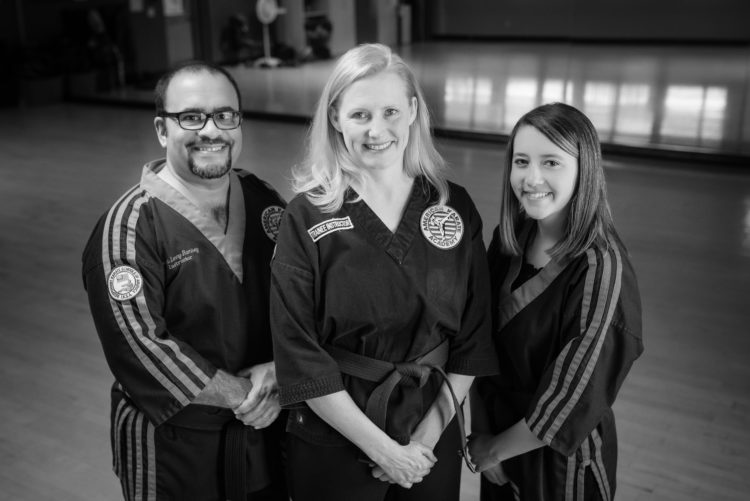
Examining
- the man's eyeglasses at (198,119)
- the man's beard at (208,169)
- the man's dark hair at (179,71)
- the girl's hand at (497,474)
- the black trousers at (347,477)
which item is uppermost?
the man's dark hair at (179,71)

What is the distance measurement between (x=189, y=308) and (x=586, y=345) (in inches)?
29.4

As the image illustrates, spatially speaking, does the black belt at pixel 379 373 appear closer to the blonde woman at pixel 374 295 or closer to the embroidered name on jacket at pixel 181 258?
the blonde woman at pixel 374 295

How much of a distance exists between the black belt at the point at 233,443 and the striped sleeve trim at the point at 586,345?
0.59 meters

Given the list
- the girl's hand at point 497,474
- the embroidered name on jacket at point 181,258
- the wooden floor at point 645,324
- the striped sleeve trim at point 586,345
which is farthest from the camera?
the wooden floor at point 645,324

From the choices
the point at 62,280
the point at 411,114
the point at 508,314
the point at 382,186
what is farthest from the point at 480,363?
the point at 62,280

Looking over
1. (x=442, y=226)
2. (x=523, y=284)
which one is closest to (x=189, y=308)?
(x=442, y=226)

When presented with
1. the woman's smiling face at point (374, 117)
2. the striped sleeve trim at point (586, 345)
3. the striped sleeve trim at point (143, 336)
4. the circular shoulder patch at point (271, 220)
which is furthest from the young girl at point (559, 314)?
the striped sleeve trim at point (143, 336)

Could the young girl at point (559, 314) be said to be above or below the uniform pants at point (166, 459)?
above

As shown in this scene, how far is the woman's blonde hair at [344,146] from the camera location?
1.35 m

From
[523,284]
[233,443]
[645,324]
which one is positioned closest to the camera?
[523,284]

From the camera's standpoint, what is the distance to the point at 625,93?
27.2ft

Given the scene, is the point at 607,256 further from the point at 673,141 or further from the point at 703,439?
the point at 673,141

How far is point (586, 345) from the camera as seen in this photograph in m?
1.36

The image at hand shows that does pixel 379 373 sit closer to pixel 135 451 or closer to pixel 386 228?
pixel 386 228
